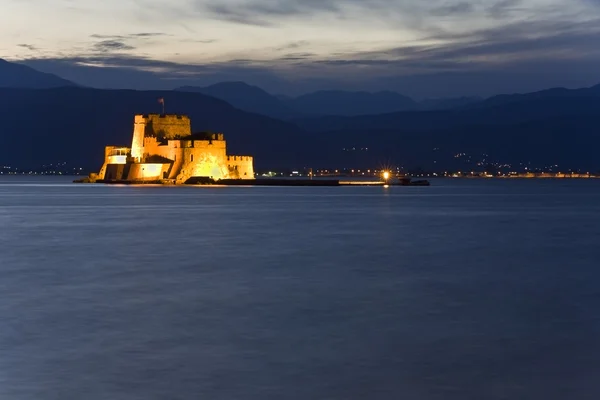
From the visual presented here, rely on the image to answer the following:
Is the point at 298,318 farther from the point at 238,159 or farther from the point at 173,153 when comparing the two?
the point at 238,159

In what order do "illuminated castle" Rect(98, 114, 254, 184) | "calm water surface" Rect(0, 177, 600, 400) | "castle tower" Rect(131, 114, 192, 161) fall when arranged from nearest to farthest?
"calm water surface" Rect(0, 177, 600, 400), "illuminated castle" Rect(98, 114, 254, 184), "castle tower" Rect(131, 114, 192, 161)

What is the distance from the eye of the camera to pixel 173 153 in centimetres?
7069

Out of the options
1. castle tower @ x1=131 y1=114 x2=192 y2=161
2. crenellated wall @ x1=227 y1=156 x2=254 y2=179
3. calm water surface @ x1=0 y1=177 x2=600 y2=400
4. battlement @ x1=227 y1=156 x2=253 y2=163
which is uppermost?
castle tower @ x1=131 y1=114 x2=192 y2=161

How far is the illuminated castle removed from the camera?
70.1 m

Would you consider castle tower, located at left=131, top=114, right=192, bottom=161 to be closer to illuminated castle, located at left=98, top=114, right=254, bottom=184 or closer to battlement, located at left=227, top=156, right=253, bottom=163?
illuminated castle, located at left=98, top=114, right=254, bottom=184

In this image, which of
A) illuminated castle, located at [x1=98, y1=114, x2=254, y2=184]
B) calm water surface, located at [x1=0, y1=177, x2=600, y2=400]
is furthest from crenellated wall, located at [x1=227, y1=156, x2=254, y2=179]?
calm water surface, located at [x1=0, y1=177, x2=600, y2=400]

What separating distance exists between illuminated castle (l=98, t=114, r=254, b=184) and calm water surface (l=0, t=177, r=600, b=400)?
141 ft

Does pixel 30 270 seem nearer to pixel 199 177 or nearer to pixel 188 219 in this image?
pixel 188 219

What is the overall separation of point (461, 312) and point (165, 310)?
4.15 m

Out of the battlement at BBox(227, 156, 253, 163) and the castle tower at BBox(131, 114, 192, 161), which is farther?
the battlement at BBox(227, 156, 253, 163)

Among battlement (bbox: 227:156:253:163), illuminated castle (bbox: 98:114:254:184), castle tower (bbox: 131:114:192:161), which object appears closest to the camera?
illuminated castle (bbox: 98:114:254:184)

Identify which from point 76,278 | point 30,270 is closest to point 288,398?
point 76,278

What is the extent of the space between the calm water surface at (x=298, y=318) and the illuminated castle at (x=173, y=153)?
42.8 metres

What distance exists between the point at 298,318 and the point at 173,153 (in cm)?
5949
